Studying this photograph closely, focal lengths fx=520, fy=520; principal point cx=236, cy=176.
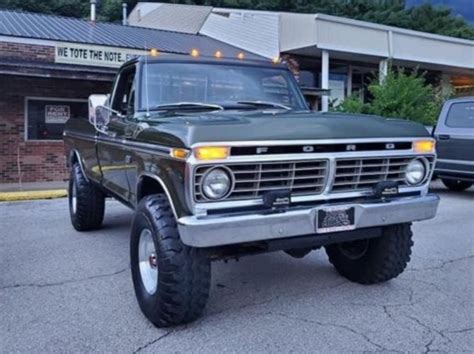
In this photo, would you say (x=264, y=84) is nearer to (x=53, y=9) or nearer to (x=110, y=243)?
(x=110, y=243)

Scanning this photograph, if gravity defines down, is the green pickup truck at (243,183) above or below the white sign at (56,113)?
below

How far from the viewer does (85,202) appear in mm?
6609

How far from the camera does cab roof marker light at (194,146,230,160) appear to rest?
10.6 feet

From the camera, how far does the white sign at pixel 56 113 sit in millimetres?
13477

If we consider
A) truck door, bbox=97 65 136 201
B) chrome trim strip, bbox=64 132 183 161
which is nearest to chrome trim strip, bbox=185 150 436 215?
chrome trim strip, bbox=64 132 183 161

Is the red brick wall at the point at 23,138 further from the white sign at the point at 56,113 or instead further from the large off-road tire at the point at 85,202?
the large off-road tire at the point at 85,202

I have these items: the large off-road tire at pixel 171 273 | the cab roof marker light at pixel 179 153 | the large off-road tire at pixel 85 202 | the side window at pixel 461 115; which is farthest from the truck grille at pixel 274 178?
the side window at pixel 461 115

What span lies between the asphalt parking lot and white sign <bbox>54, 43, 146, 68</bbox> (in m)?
7.64

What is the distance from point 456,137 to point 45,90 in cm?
980

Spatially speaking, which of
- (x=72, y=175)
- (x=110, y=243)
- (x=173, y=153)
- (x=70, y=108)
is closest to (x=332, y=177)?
(x=173, y=153)

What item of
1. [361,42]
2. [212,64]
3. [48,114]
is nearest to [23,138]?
[48,114]

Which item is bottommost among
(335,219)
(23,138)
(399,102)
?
(335,219)

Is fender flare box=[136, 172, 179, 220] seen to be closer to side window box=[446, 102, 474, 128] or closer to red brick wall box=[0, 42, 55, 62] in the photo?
side window box=[446, 102, 474, 128]

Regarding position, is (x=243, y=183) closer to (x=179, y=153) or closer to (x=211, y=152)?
(x=211, y=152)
